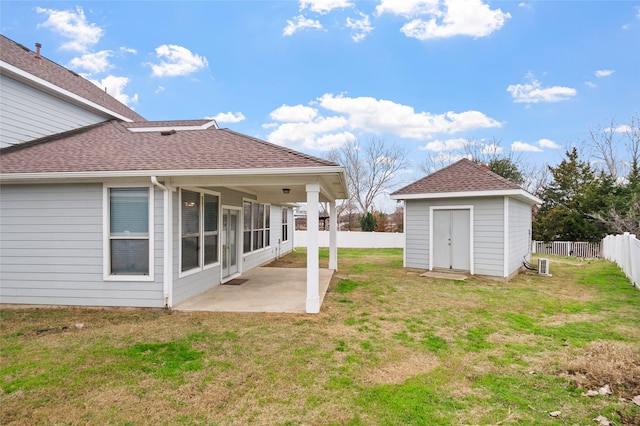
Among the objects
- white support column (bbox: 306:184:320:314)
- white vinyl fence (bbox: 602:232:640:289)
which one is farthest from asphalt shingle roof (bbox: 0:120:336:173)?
white vinyl fence (bbox: 602:232:640:289)

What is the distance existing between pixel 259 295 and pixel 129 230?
107 inches

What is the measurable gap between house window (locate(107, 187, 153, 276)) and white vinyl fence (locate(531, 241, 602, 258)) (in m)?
19.7

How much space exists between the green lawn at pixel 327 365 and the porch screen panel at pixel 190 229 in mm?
1182

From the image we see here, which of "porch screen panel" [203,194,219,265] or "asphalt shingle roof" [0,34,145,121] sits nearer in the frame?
"porch screen panel" [203,194,219,265]

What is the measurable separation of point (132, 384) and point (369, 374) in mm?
2314

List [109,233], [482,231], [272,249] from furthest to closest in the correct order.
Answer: [272,249]
[482,231]
[109,233]

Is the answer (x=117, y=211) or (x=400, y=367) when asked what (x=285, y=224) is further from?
(x=400, y=367)

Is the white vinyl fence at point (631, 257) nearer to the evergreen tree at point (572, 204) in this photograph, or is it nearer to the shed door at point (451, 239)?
the shed door at point (451, 239)

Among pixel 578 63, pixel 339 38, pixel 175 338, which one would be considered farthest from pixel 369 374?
pixel 578 63

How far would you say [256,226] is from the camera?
11133 mm

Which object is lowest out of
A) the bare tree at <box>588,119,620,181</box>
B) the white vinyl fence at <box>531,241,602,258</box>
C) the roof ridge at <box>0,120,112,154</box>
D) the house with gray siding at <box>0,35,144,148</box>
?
the white vinyl fence at <box>531,241,602,258</box>

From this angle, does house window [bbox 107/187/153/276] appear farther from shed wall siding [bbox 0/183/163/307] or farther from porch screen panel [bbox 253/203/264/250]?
porch screen panel [bbox 253/203/264/250]

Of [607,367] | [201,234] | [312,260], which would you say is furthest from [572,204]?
[201,234]

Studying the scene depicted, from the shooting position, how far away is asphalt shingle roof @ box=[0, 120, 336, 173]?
5.46m
